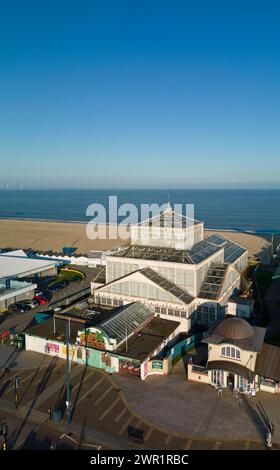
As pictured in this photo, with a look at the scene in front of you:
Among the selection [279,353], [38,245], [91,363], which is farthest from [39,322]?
Result: [38,245]

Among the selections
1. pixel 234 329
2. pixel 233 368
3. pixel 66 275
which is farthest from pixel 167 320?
pixel 66 275

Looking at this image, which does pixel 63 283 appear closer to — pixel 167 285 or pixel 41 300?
pixel 41 300

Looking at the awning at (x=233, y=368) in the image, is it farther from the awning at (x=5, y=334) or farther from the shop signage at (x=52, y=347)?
the awning at (x=5, y=334)

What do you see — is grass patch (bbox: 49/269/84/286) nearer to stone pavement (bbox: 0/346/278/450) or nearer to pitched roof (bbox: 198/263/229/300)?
pitched roof (bbox: 198/263/229/300)

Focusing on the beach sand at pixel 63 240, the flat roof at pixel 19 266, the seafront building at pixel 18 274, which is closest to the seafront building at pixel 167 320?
the seafront building at pixel 18 274

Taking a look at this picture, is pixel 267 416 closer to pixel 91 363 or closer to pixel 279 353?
pixel 279 353

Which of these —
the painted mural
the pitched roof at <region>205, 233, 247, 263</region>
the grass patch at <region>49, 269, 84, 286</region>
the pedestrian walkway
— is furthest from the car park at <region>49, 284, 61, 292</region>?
the pitched roof at <region>205, 233, 247, 263</region>
